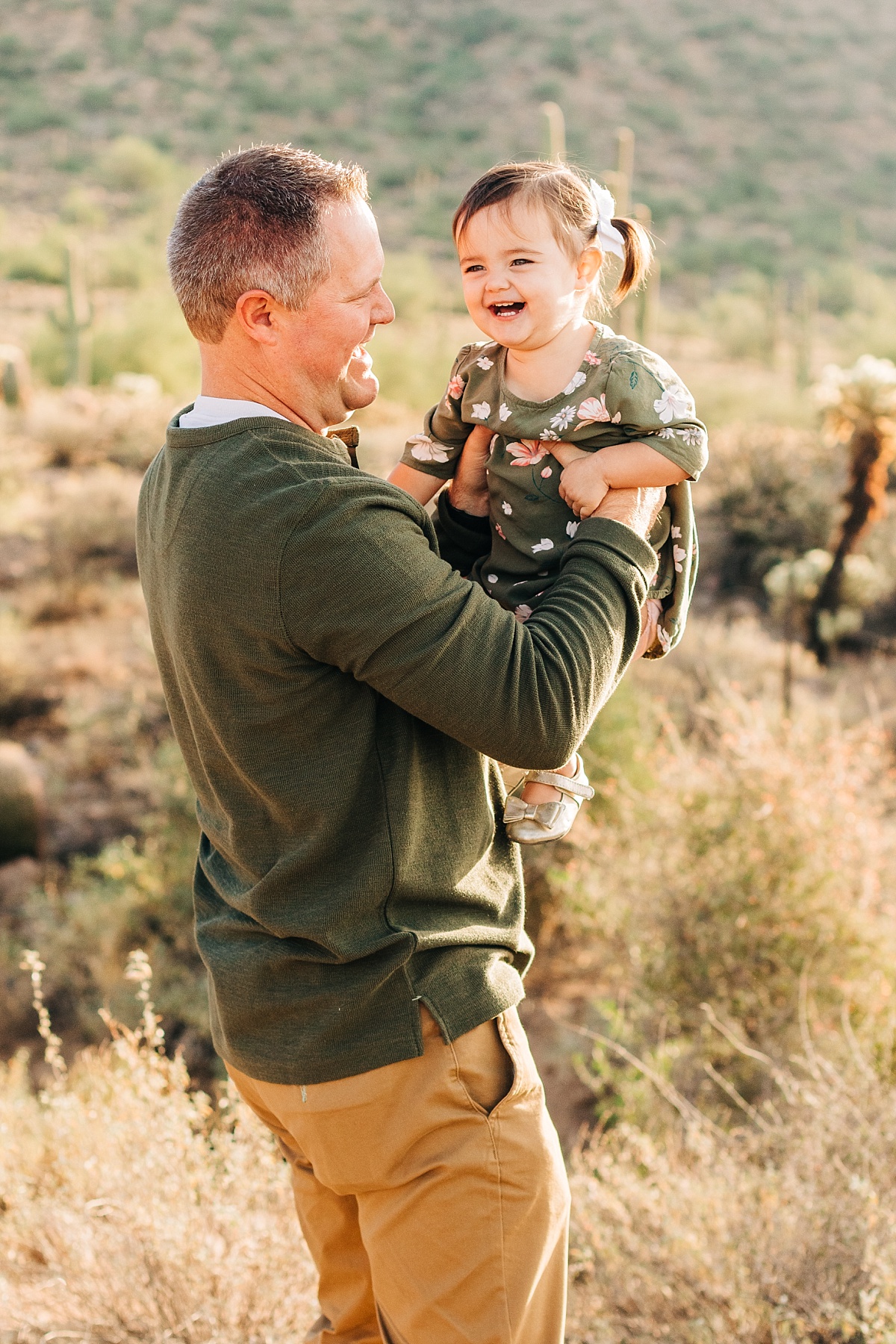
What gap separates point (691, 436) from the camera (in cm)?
207

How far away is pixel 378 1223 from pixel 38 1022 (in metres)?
4.44

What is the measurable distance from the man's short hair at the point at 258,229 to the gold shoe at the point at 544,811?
888 millimetres

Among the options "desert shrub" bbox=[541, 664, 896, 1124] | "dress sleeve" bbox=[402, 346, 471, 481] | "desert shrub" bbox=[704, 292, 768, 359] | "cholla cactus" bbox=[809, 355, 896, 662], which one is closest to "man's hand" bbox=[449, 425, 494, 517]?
"dress sleeve" bbox=[402, 346, 471, 481]

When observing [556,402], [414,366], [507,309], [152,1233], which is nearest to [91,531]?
[414,366]

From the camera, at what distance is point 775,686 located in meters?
7.53

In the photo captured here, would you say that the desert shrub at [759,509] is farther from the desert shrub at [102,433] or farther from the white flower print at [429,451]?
the white flower print at [429,451]

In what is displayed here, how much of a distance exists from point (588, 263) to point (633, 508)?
600mm

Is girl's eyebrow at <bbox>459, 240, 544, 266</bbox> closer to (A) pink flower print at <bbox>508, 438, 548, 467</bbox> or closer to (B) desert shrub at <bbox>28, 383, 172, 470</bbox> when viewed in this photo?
(A) pink flower print at <bbox>508, 438, 548, 467</bbox>

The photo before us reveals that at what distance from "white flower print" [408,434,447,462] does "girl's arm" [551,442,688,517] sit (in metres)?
0.39

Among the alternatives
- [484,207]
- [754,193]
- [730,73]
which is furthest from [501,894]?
[730,73]

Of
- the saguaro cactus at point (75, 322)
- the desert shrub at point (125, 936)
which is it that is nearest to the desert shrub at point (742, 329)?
the saguaro cactus at point (75, 322)

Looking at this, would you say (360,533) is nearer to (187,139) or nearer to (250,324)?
(250,324)

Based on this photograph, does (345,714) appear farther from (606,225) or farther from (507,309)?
(606,225)

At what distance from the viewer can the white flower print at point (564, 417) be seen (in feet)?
6.98
